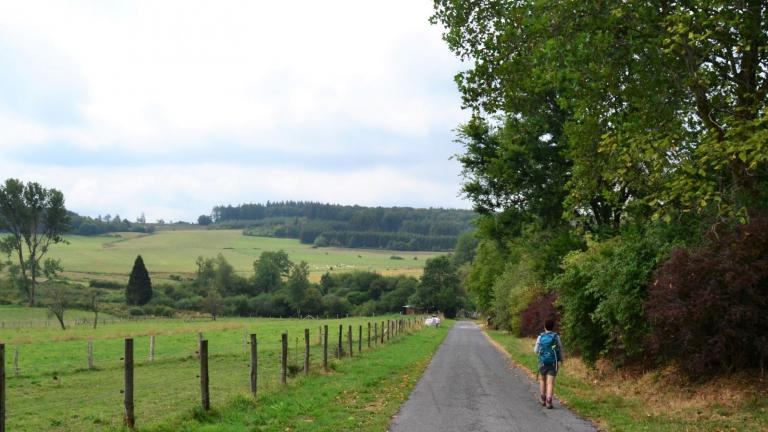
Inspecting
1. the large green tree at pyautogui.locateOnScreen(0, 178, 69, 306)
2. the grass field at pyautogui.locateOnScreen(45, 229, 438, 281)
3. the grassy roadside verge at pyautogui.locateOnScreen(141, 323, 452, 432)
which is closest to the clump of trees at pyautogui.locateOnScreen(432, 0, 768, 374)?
the grassy roadside verge at pyautogui.locateOnScreen(141, 323, 452, 432)

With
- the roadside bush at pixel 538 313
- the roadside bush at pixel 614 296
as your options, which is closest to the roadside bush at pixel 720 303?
the roadside bush at pixel 614 296

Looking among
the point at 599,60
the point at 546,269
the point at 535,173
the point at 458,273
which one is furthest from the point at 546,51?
the point at 458,273

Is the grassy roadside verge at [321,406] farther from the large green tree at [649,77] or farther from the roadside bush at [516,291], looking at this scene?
the roadside bush at [516,291]

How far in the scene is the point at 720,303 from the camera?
1154 centimetres

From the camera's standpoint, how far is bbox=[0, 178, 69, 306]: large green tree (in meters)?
92.1

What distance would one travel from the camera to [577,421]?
459 inches

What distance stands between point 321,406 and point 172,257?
157m

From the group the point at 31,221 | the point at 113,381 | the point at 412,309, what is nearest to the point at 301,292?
the point at 412,309

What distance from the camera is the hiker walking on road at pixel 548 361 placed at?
13.5 metres

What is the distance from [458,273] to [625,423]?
122 metres

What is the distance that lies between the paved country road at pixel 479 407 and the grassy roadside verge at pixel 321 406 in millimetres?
485

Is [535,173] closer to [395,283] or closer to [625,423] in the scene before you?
[625,423]

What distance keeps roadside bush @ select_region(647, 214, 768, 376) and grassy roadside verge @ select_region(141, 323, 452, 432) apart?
555cm

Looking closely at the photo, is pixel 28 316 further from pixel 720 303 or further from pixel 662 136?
pixel 720 303
